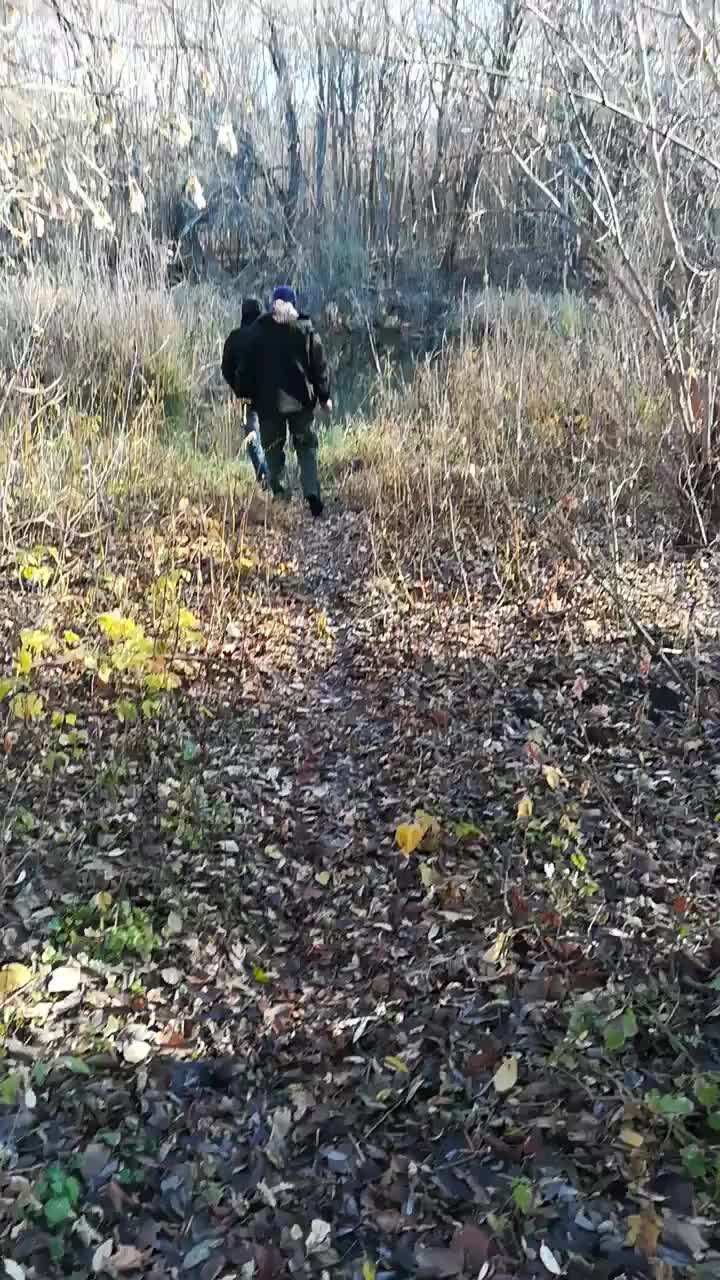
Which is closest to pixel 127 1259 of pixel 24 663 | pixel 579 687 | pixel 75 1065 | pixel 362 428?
pixel 75 1065

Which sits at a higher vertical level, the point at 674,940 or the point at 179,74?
the point at 179,74

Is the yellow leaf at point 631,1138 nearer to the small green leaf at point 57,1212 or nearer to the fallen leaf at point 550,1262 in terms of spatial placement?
the fallen leaf at point 550,1262

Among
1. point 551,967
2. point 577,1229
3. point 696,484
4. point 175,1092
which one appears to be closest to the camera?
point 577,1229

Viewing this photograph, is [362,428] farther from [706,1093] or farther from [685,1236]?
[685,1236]

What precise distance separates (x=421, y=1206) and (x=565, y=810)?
1627 millimetres

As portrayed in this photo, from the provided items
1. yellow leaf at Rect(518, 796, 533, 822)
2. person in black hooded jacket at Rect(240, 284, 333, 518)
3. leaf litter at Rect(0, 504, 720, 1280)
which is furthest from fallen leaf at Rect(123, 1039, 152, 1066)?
person in black hooded jacket at Rect(240, 284, 333, 518)

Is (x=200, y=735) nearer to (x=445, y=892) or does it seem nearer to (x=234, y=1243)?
(x=445, y=892)

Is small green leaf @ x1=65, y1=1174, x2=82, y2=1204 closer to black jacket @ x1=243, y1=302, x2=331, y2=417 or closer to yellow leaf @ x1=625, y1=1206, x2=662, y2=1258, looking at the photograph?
yellow leaf @ x1=625, y1=1206, x2=662, y2=1258

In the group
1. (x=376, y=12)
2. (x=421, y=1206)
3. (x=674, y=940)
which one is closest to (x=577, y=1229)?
(x=421, y=1206)

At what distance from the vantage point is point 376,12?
1310 cm

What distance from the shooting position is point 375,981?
2936 mm

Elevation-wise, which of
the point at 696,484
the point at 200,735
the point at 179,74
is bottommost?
the point at 200,735

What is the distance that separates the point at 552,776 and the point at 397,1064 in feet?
4.35

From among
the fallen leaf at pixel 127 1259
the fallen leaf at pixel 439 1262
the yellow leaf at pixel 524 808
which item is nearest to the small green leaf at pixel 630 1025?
the fallen leaf at pixel 439 1262
